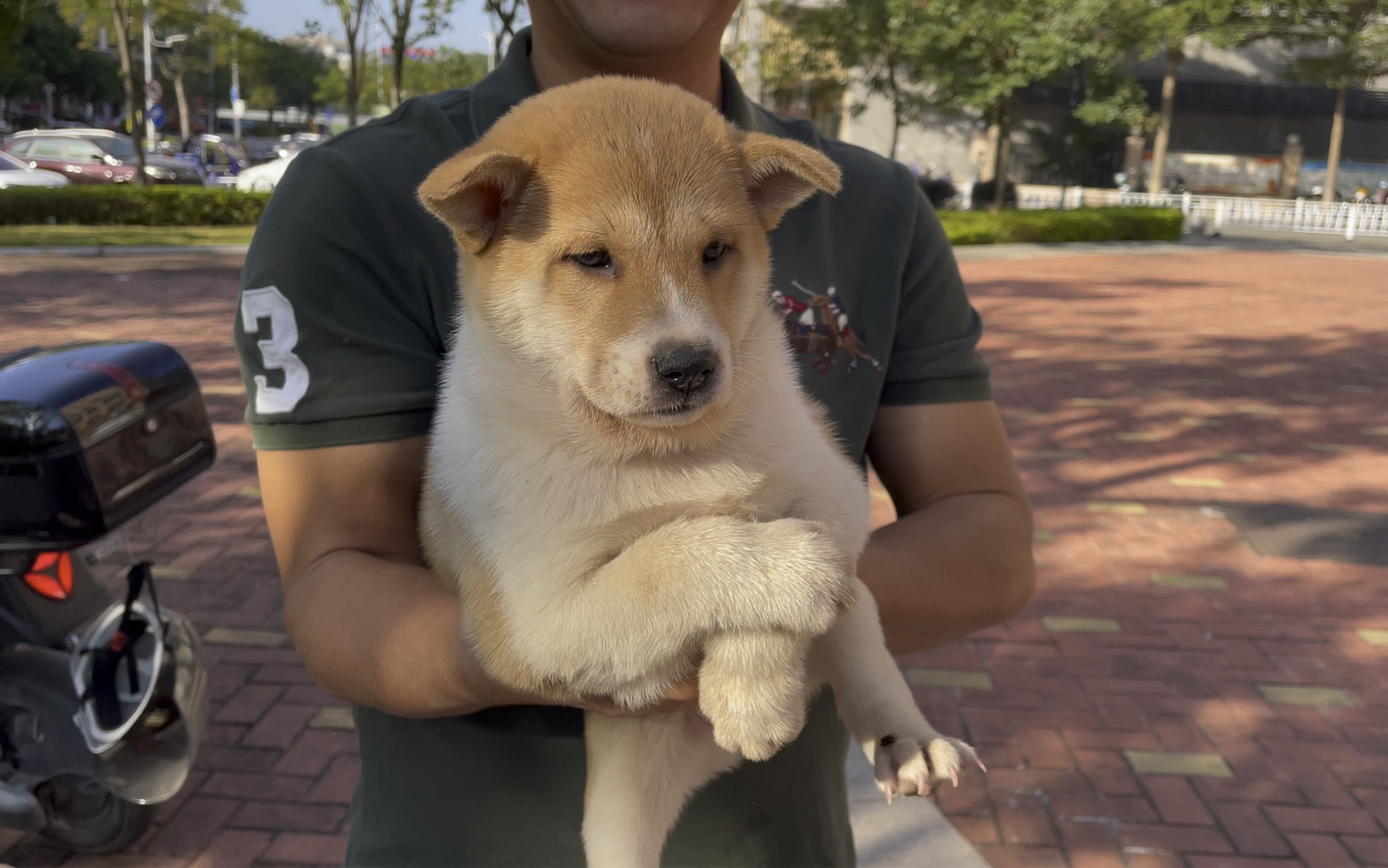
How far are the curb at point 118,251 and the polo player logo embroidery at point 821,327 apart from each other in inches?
757

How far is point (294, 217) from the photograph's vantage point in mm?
2029

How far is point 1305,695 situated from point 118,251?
20961mm

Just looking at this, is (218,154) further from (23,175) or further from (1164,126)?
(1164,126)

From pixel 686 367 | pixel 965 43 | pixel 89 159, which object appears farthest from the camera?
pixel 89 159

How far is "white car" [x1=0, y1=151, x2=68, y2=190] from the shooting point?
26531 mm

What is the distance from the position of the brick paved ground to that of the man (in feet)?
8.85

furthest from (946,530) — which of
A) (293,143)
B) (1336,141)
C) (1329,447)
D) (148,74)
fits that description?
(148,74)

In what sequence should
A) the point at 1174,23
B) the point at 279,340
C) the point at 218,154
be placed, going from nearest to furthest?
the point at 279,340, the point at 1174,23, the point at 218,154

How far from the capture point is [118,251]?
20.7 m

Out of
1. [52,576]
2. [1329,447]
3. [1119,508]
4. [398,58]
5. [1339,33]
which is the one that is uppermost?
[1339,33]

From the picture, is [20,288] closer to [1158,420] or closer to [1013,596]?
[1158,420]

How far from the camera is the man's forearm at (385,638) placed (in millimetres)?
1892

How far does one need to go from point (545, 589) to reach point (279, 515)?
0.64m

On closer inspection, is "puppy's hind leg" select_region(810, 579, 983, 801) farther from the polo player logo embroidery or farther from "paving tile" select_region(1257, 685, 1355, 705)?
"paving tile" select_region(1257, 685, 1355, 705)
